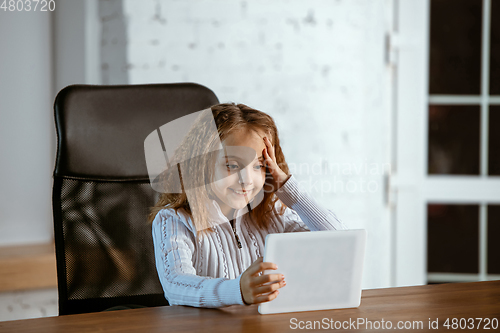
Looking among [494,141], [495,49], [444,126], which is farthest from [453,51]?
[494,141]

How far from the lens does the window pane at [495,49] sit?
6.49ft

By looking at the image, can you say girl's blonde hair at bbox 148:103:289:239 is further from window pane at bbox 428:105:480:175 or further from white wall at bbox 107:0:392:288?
window pane at bbox 428:105:480:175

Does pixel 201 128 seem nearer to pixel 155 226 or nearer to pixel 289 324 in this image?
pixel 155 226

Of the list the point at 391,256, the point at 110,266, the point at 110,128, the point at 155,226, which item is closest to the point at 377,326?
the point at 155,226

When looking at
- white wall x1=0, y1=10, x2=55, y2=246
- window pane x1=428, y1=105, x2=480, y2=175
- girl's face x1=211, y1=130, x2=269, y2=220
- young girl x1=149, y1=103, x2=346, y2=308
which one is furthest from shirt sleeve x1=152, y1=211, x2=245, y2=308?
window pane x1=428, y1=105, x2=480, y2=175

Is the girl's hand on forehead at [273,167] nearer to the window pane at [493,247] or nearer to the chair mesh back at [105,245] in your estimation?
the chair mesh back at [105,245]

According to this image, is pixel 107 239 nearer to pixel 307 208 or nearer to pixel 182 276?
pixel 182 276

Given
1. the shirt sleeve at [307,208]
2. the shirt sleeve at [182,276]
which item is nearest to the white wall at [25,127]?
the shirt sleeve at [182,276]

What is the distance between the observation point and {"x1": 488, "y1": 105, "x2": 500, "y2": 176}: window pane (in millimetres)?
1994

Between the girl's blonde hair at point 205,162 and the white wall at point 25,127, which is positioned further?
the white wall at point 25,127

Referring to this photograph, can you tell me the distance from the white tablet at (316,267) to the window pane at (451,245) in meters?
1.48

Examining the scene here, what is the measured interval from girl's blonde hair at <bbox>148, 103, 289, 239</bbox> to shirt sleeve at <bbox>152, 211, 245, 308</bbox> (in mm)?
44

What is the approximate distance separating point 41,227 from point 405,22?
5.64 feet

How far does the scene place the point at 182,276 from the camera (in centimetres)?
77
